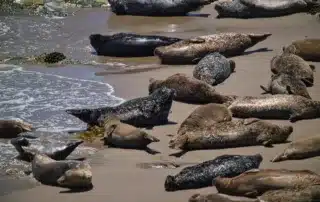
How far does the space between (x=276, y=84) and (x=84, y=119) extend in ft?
7.42

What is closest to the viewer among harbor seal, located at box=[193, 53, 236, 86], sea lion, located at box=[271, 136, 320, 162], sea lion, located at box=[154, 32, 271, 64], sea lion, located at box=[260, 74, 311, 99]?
sea lion, located at box=[271, 136, 320, 162]

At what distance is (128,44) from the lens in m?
11.6

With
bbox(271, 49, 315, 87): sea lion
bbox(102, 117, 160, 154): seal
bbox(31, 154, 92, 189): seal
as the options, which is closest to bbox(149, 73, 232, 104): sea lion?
bbox(271, 49, 315, 87): sea lion

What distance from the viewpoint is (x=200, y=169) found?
6.25 metres

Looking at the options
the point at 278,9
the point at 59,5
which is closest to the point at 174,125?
the point at 278,9

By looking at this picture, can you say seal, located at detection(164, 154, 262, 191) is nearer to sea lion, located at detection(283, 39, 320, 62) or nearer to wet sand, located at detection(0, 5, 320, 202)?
wet sand, located at detection(0, 5, 320, 202)

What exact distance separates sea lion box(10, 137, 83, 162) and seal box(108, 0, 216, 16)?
7.67m

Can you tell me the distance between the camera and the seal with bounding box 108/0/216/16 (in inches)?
570

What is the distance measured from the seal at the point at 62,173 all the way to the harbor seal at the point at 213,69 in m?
3.31

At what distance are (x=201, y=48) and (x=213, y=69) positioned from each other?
3.86ft

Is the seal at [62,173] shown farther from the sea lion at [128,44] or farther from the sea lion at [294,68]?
the sea lion at [128,44]

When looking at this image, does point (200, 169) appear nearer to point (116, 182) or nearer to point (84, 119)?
point (116, 182)

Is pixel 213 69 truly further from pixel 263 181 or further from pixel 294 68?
pixel 263 181

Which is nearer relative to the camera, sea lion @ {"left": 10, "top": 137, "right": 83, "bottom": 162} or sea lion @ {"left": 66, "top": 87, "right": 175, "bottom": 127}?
sea lion @ {"left": 10, "top": 137, "right": 83, "bottom": 162}
